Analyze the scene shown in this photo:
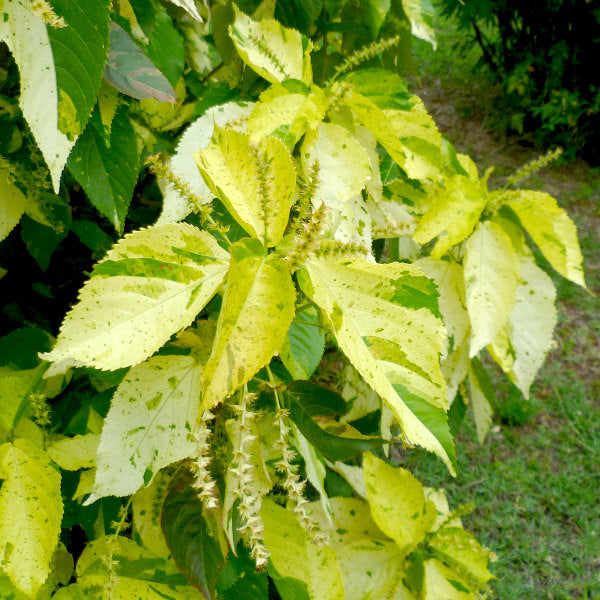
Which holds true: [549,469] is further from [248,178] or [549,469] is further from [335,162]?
[248,178]

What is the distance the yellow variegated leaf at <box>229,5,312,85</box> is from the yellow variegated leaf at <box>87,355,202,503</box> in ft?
1.45

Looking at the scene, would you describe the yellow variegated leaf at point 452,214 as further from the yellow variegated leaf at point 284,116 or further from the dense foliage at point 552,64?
the dense foliage at point 552,64

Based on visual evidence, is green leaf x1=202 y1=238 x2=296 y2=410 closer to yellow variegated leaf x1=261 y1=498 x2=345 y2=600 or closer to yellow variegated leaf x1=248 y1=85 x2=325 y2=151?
yellow variegated leaf x1=248 y1=85 x2=325 y2=151

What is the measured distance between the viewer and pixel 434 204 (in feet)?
3.18

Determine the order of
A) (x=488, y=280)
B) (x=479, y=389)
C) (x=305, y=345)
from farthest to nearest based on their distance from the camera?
(x=479, y=389)
(x=488, y=280)
(x=305, y=345)

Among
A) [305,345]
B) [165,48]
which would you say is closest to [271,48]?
[165,48]

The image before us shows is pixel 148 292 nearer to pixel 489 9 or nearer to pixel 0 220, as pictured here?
pixel 0 220

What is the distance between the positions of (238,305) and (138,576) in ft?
1.63

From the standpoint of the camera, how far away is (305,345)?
33.9 inches

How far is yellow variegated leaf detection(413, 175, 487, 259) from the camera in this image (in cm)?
94

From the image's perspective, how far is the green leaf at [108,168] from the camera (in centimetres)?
73

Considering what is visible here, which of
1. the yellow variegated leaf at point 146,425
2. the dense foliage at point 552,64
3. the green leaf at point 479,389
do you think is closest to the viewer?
the yellow variegated leaf at point 146,425

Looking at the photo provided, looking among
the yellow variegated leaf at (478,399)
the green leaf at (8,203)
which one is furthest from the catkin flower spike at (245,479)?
the yellow variegated leaf at (478,399)

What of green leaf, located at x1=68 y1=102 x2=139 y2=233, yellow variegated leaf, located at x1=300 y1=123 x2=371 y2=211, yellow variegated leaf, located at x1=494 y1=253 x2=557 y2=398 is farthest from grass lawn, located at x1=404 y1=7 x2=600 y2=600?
green leaf, located at x1=68 y1=102 x2=139 y2=233
